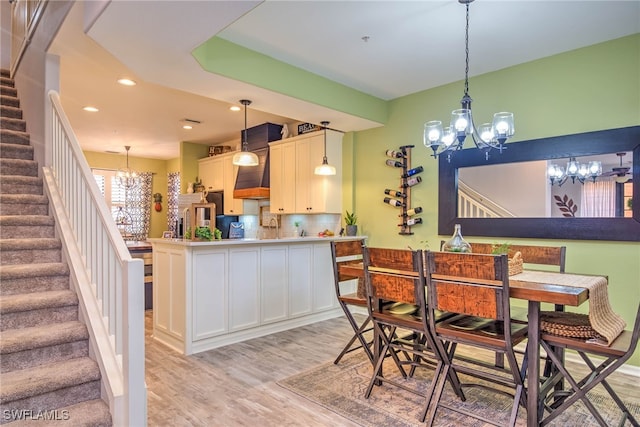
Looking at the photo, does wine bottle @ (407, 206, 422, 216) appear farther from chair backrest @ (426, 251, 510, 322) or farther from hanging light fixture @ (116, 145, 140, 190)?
hanging light fixture @ (116, 145, 140, 190)

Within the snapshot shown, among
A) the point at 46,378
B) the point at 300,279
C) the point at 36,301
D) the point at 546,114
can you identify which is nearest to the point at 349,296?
the point at 300,279

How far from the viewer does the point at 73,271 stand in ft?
8.09

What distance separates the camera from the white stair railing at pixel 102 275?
1807 millimetres

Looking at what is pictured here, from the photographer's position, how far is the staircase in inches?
74.3

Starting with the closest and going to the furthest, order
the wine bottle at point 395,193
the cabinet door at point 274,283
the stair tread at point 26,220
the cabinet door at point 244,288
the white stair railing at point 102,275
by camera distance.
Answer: the white stair railing at point 102,275 < the stair tread at point 26,220 < the cabinet door at point 244,288 < the cabinet door at point 274,283 < the wine bottle at point 395,193

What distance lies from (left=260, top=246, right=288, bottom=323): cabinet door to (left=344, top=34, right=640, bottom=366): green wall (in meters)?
1.40

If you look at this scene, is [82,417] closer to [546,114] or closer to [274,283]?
[274,283]

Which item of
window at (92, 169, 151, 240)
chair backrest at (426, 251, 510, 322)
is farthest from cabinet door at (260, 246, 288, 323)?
window at (92, 169, 151, 240)

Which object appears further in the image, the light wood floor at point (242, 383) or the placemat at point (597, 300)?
the light wood floor at point (242, 383)

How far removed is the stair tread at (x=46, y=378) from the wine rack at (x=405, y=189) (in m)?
3.47

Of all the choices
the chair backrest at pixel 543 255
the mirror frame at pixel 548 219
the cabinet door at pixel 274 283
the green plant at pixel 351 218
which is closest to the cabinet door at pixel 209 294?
the cabinet door at pixel 274 283

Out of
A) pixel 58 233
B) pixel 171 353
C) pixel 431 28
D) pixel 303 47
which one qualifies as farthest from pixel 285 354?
pixel 431 28

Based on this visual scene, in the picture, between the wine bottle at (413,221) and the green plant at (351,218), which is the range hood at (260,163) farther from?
the wine bottle at (413,221)

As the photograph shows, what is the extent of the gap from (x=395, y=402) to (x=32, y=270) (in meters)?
2.61
